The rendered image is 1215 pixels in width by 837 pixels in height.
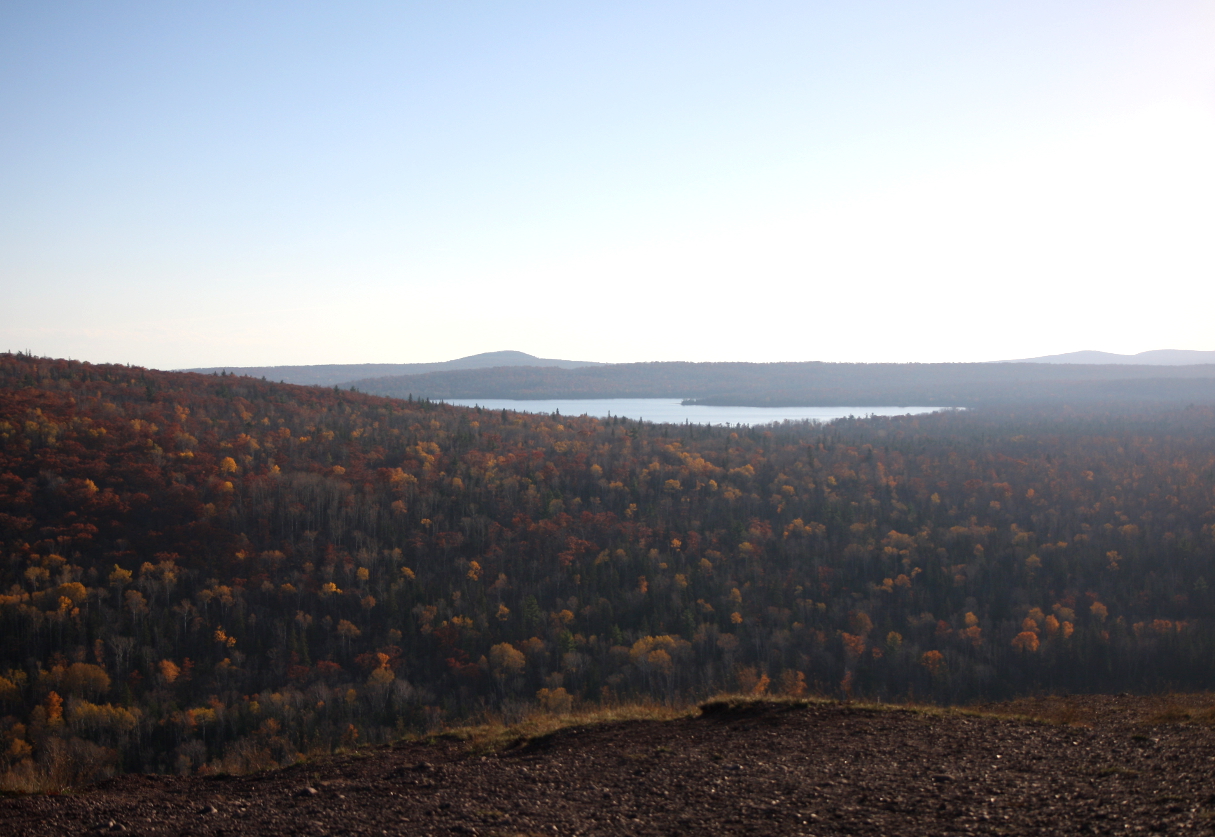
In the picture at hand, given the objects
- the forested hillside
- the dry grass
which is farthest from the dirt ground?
the forested hillside

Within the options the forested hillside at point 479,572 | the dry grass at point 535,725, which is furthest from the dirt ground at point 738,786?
the forested hillside at point 479,572

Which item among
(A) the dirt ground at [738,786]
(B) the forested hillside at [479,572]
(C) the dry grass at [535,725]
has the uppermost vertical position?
(A) the dirt ground at [738,786]

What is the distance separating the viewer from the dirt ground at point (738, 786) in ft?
34.1

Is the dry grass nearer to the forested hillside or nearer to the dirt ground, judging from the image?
the dirt ground

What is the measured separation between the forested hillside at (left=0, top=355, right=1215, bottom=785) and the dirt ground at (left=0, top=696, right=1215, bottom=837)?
113 feet

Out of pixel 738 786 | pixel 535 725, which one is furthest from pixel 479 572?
pixel 738 786

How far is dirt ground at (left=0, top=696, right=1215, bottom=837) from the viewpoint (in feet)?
34.1

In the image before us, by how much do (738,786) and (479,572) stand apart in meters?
75.4

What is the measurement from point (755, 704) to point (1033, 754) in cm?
597

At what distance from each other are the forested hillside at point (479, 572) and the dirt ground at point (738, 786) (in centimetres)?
3459

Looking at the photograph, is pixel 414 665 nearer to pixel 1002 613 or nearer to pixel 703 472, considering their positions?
pixel 703 472

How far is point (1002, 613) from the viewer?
298ft

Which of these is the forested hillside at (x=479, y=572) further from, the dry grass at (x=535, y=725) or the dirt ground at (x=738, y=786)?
the dirt ground at (x=738, y=786)

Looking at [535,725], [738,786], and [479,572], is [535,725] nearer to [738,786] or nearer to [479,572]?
[738,786]
